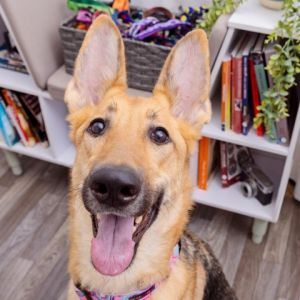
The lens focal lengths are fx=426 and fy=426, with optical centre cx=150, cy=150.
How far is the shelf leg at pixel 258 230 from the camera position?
2076 millimetres

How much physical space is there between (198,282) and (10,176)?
1.52 meters

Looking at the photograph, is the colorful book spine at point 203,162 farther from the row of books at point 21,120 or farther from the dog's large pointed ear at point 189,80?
the row of books at point 21,120

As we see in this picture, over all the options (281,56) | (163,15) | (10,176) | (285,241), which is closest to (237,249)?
(285,241)

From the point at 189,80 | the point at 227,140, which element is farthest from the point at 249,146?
the point at 189,80

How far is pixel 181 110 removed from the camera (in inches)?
50.7

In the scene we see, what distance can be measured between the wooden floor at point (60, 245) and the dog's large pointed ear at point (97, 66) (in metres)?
1.02

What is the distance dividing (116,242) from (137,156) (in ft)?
0.80

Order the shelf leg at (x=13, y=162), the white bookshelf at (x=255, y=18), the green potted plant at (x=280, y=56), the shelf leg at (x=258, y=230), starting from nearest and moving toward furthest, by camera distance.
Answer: the green potted plant at (x=280, y=56) → the white bookshelf at (x=255, y=18) → the shelf leg at (x=258, y=230) → the shelf leg at (x=13, y=162)

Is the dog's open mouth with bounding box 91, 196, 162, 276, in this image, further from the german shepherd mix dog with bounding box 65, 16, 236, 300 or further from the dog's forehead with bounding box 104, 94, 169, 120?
the dog's forehead with bounding box 104, 94, 169, 120

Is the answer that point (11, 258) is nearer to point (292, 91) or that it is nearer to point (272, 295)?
point (272, 295)

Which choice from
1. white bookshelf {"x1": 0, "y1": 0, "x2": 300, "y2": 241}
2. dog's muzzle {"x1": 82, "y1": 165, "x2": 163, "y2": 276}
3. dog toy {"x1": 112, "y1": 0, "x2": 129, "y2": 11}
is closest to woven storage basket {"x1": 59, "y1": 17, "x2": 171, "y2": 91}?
A: white bookshelf {"x1": 0, "y1": 0, "x2": 300, "y2": 241}

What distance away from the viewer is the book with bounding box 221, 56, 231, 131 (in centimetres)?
172

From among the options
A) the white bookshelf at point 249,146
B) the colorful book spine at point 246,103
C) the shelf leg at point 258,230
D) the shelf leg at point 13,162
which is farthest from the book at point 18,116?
the shelf leg at point 258,230

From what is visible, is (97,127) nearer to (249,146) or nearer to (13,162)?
(249,146)
